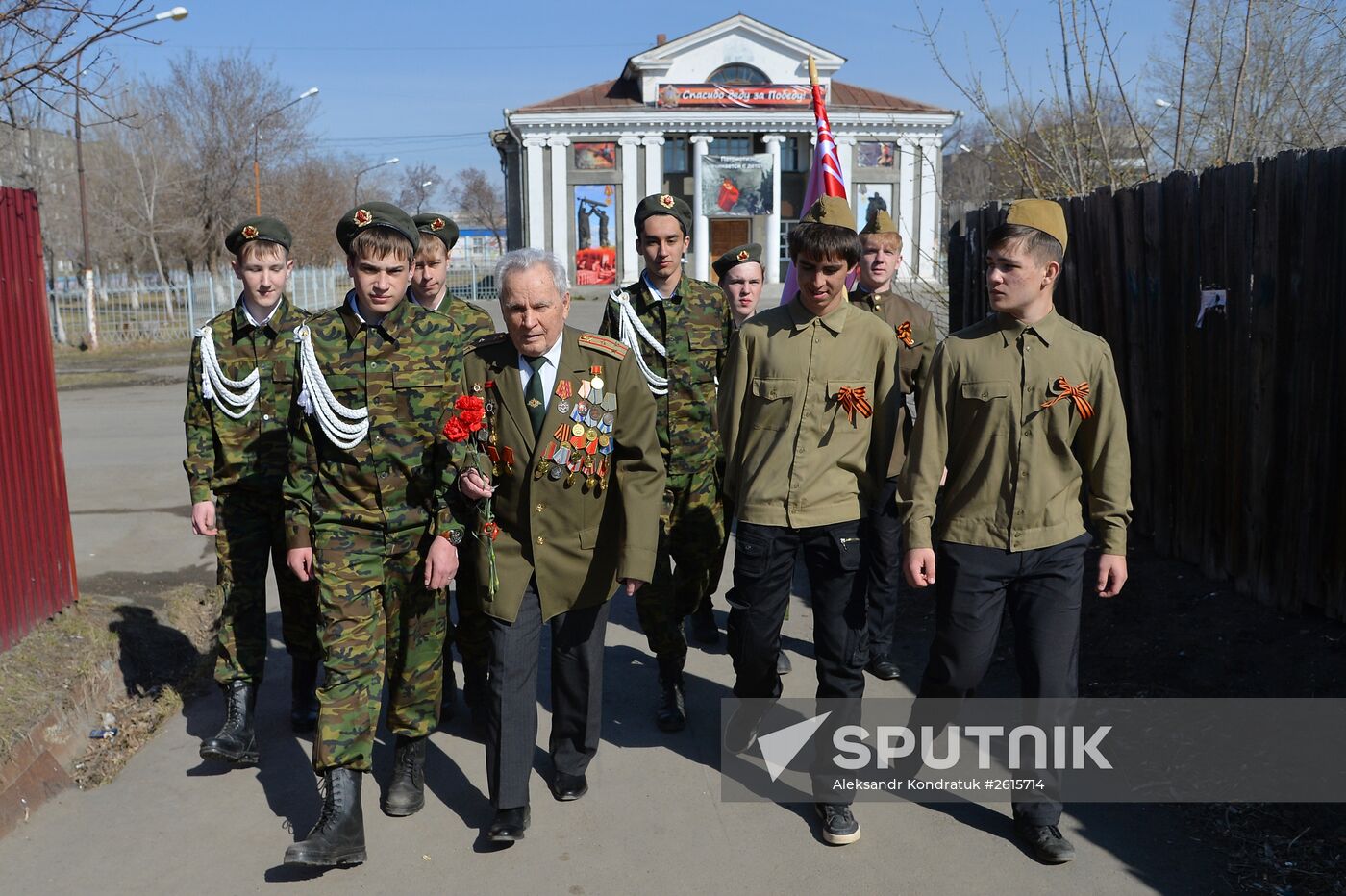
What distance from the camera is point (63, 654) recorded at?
17.4ft

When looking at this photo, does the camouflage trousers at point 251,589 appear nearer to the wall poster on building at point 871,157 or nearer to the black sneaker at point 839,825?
the black sneaker at point 839,825

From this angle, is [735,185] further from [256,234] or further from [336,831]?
[336,831]

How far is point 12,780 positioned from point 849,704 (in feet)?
10.6

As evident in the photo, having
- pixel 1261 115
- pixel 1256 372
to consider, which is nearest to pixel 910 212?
pixel 1261 115

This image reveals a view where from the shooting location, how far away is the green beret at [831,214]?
13.6 feet

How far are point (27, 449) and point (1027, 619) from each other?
15.5 ft

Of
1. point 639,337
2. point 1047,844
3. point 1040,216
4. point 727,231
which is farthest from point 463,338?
point 727,231

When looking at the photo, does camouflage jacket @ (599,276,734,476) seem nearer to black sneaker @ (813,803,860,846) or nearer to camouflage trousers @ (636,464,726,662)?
camouflage trousers @ (636,464,726,662)

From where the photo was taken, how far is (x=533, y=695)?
4.03 metres

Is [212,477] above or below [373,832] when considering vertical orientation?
above

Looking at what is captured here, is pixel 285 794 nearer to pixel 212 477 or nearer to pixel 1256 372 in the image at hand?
pixel 212 477

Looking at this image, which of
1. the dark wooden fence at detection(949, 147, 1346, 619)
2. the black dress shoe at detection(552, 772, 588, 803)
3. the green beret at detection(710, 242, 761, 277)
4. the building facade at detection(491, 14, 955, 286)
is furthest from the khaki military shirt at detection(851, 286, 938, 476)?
the building facade at detection(491, 14, 955, 286)

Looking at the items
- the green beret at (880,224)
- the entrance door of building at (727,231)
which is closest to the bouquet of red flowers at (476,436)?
the green beret at (880,224)

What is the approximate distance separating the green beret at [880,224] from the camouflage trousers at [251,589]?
10.4ft
